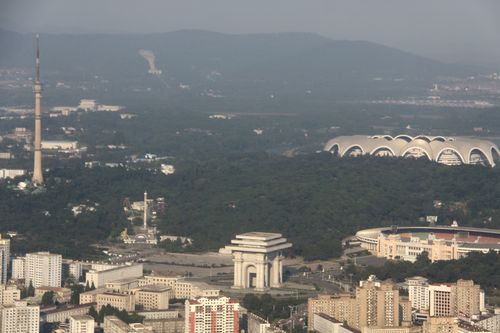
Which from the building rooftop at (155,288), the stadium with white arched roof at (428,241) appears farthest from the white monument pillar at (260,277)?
the stadium with white arched roof at (428,241)

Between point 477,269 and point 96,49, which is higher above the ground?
point 96,49

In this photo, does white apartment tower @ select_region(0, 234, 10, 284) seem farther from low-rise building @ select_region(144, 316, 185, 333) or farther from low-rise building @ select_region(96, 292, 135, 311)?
low-rise building @ select_region(144, 316, 185, 333)

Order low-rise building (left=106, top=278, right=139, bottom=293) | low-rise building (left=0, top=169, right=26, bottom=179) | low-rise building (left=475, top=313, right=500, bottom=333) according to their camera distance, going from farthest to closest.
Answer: low-rise building (left=0, top=169, right=26, bottom=179) < low-rise building (left=106, top=278, right=139, bottom=293) < low-rise building (left=475, top=313, right=500, bottom=333)

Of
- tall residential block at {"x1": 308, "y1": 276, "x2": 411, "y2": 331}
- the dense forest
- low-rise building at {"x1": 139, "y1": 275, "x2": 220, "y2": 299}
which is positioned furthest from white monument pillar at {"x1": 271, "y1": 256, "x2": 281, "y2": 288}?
tall residential block at {"x1": 308, "y1": 276, "x2": 411, "y2": 331}

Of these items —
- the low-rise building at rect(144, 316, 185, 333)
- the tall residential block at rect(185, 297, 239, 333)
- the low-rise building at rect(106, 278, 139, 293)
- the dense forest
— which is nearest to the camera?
the tall residential block at rect(185, 297, 239, 333)

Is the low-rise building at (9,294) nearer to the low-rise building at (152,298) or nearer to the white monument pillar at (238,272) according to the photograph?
the low-rise building at (152,298)

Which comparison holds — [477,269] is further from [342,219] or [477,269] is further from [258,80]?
[258,80]

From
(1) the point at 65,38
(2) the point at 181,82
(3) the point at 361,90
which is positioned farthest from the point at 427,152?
(1) the point at 65,38
